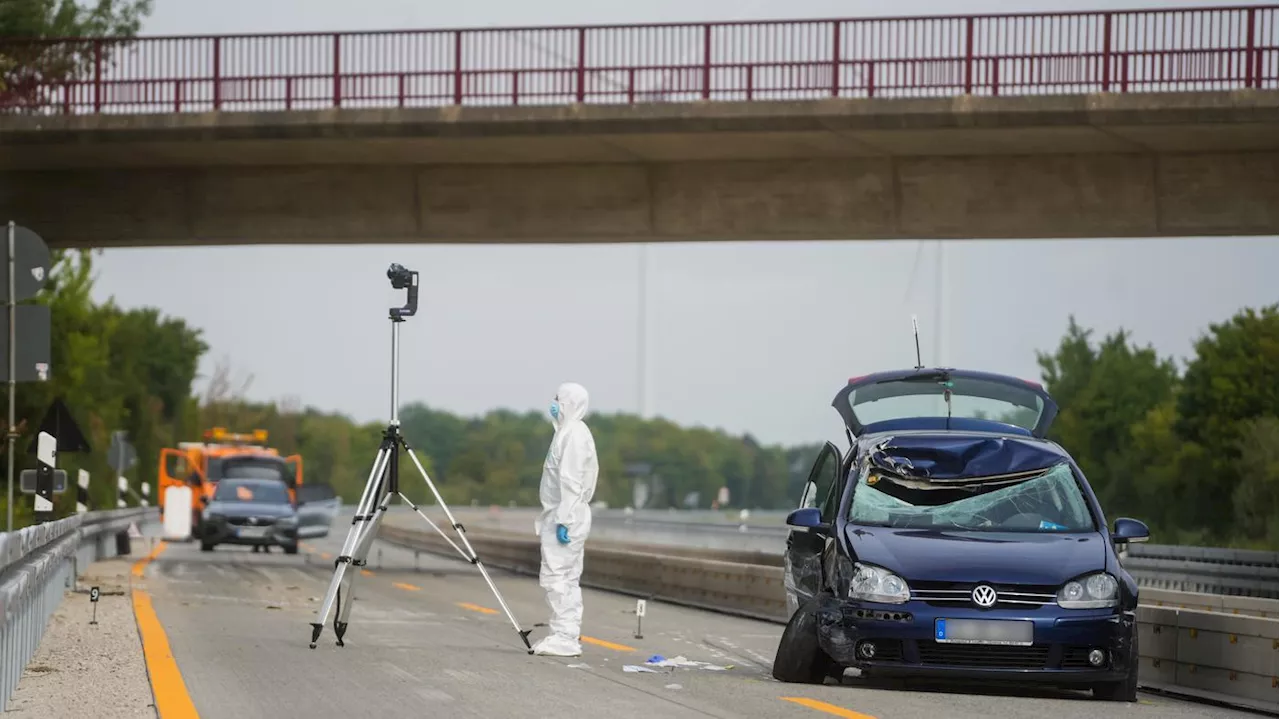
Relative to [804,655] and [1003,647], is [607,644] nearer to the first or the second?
[804,655]

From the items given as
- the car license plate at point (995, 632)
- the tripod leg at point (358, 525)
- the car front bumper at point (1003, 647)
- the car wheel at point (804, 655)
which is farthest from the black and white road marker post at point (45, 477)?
the car license plate at point (995, 632)

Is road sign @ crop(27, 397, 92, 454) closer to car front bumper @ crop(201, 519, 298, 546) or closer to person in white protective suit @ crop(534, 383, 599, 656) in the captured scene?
person in white protective suit @ crop(534, 383, 599, 656)

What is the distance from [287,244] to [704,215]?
236 inches

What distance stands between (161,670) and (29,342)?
13.6ft

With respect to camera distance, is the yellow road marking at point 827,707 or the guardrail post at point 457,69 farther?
the guardrail post at point 457,69

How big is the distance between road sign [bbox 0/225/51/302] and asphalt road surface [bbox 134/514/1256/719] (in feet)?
9.56

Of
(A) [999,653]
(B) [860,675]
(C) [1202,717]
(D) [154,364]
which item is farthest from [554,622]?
(D) [154,364]

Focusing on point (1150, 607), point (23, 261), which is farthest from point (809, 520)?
point (23, 261)

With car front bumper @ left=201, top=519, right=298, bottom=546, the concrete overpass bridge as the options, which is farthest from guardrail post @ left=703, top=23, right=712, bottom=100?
car front bumper @ left=201, top=519, right=298, bottom=546

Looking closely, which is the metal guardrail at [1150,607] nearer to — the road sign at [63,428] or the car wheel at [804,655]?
the car wheel at [804,655]

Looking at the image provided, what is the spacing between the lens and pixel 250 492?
4175cm

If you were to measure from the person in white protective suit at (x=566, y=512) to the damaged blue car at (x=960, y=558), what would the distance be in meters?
1.50

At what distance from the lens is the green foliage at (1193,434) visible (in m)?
48.7

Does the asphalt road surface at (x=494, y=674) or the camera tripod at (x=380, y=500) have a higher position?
the camera tripod at (x=380, y=500)
